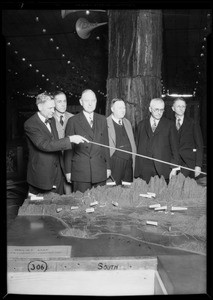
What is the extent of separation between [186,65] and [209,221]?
1065mm

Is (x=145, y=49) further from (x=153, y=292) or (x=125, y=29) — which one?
(x=153, y=292)

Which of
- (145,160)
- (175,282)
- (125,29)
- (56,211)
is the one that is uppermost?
(125,29)

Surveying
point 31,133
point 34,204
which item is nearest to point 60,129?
point 31,133

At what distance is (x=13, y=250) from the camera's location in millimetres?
2033

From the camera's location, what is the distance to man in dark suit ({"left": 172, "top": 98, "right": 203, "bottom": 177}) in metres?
2.58

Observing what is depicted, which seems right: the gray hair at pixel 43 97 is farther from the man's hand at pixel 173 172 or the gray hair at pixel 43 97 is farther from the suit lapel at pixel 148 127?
the man's hand at pixel 173 172

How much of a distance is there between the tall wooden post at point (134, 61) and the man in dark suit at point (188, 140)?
238mm

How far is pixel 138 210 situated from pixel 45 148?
2.61ft

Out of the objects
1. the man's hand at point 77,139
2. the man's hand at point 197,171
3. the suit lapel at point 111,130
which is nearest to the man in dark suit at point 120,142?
the suit lapel at point 111,130

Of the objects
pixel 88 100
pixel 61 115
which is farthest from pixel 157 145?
pixel 61 115

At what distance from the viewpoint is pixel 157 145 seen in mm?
2684

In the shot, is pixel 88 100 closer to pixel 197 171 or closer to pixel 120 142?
pixel 120 142

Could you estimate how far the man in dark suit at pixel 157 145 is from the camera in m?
2.66

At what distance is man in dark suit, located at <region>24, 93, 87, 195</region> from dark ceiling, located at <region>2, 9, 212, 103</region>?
0.58 feet
